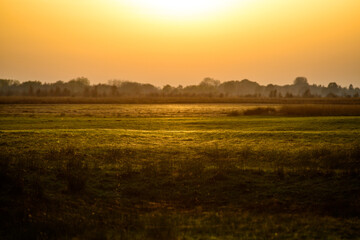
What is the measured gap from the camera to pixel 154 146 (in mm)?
26766

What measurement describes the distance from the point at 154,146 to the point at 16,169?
10.6m

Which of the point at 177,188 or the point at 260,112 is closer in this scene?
the point at 177,188

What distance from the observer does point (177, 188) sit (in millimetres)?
17641

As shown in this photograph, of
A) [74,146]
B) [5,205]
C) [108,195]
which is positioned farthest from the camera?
[74,146]

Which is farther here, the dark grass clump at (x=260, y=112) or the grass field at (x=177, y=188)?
the dark grass clump at (x=260, y=112)

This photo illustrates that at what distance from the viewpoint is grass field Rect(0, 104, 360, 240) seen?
39.8 feet

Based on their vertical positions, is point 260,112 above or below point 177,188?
above

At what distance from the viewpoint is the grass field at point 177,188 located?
1212 centimetres

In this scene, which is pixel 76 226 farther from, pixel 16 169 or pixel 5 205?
pixel 16 169

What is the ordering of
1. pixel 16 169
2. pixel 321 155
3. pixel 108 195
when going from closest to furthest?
1. pixel 108 195
2. pixel 16 169
3. pixel 321 155

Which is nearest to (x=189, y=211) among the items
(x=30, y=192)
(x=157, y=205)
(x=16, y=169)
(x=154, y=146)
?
(x=157, y=205)

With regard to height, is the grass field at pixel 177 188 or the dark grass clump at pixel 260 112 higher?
the dark grass clump at pixel 260 112

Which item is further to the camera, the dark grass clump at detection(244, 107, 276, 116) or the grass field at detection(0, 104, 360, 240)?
the dark grass clump at detection(244, 107, 276, 116)

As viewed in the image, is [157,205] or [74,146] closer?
[157,205]
